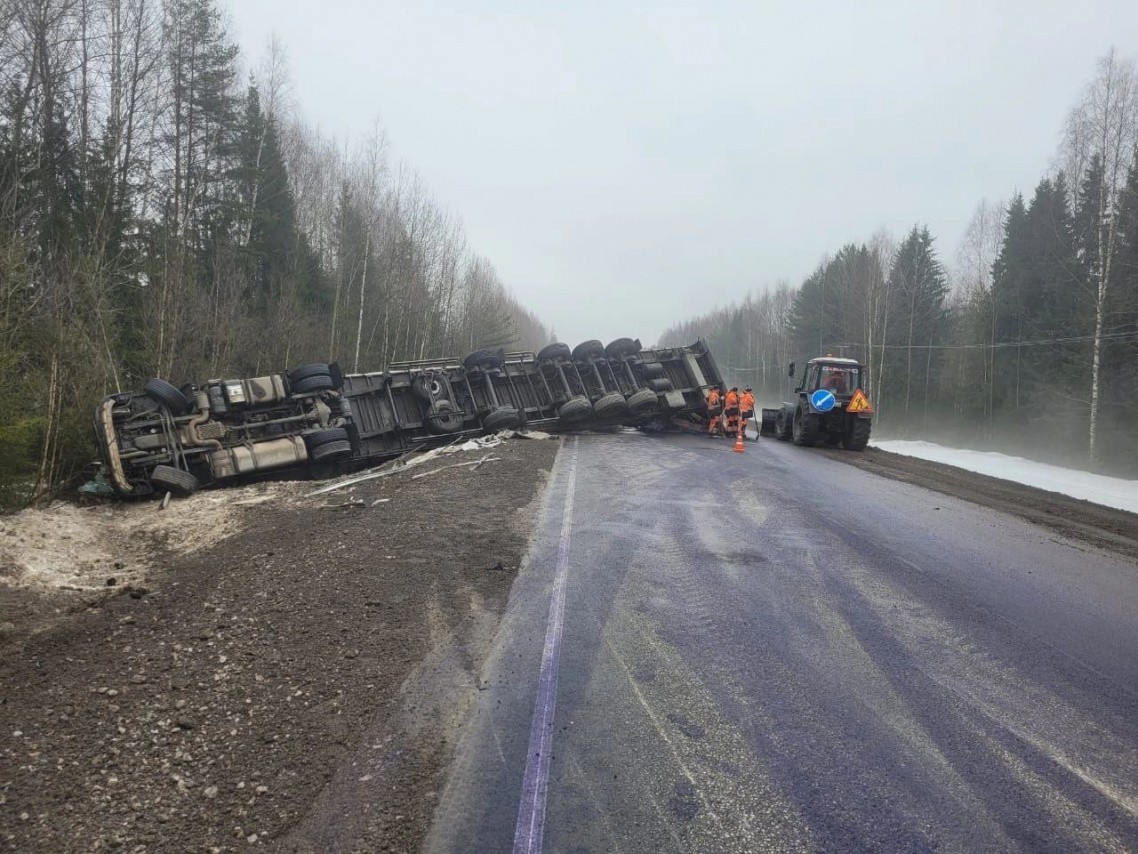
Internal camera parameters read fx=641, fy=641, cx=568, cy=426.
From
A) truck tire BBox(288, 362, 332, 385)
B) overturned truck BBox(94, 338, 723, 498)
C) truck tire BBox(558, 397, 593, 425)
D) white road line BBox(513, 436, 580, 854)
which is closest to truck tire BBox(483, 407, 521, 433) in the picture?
overturned truck BBox(94, 338, 723, 498)

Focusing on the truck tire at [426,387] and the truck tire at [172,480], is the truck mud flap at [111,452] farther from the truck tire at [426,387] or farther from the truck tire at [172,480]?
the truck tire at [426,387]

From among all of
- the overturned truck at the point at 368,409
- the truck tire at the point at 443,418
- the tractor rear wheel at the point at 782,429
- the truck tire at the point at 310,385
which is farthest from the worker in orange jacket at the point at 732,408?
the truck tire at the point at 310,385

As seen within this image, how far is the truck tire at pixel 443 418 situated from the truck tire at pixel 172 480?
511 cm

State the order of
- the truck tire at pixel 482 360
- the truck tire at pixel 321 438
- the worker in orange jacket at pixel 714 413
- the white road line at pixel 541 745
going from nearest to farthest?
the white road line at pixel 541 745, the truck tire at pixel 321 438, the truck tire at pixel 482 360, the worker in orange jacket at pixel 714 413

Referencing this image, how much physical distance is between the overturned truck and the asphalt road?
23.2 ft

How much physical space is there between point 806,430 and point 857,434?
1326 mm

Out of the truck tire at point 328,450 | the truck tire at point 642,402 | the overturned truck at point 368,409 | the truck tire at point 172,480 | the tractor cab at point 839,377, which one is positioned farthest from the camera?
the truck tire at point 642,402

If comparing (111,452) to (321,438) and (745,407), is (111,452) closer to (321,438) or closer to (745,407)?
(321,438)

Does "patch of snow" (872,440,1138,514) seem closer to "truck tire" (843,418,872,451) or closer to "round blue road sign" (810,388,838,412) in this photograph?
"truck tire" (843,418,872,451)

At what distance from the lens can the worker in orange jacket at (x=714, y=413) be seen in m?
18.6

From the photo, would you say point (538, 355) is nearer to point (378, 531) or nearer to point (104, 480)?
point (104, 480)

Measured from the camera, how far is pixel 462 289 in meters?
45.9

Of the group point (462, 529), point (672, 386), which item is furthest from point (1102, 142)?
point (462, 529)

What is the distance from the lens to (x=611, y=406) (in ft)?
54.7
